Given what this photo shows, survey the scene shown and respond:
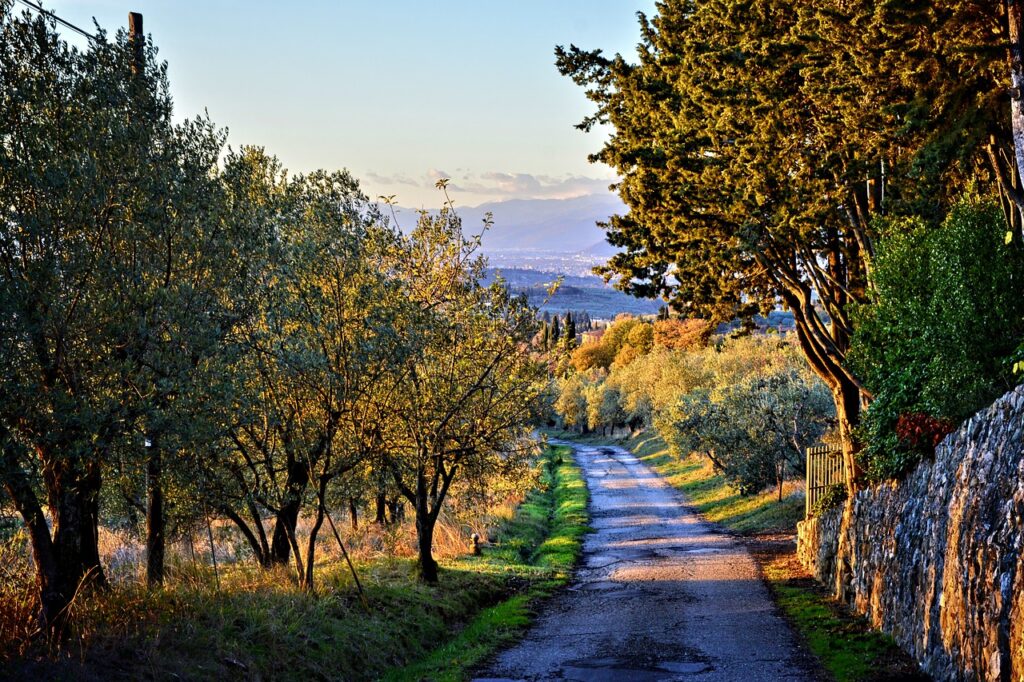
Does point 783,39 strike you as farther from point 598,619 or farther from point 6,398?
point 6,398

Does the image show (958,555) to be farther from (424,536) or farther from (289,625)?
(424,536)

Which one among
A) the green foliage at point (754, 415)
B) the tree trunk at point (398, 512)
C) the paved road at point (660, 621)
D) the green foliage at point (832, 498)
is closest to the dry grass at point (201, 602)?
the paved road at point (660, 621)

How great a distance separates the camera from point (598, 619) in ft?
67.1

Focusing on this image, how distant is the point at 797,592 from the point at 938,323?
9303 mm

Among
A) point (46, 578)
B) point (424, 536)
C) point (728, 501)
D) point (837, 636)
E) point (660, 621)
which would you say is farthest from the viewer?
point (728, 501)

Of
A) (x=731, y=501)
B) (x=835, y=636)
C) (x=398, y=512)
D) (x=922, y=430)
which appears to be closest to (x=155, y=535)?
(x=835, y=636)

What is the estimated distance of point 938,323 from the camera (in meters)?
16.0

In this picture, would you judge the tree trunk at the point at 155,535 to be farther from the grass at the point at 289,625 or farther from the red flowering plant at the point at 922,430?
the red flowering plant at the point at 922,430

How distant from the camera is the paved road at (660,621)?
1556cm

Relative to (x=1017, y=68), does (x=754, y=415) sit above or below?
below

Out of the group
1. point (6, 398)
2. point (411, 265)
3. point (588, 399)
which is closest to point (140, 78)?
point (6, 398)

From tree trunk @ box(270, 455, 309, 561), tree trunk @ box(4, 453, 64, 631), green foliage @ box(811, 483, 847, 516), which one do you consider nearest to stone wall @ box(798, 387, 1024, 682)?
green foliage @ box(811, 483, 847, 516)

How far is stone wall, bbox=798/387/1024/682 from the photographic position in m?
10.7

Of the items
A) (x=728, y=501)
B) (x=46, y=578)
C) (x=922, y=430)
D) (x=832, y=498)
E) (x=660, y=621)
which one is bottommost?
(x=660, y=621)
